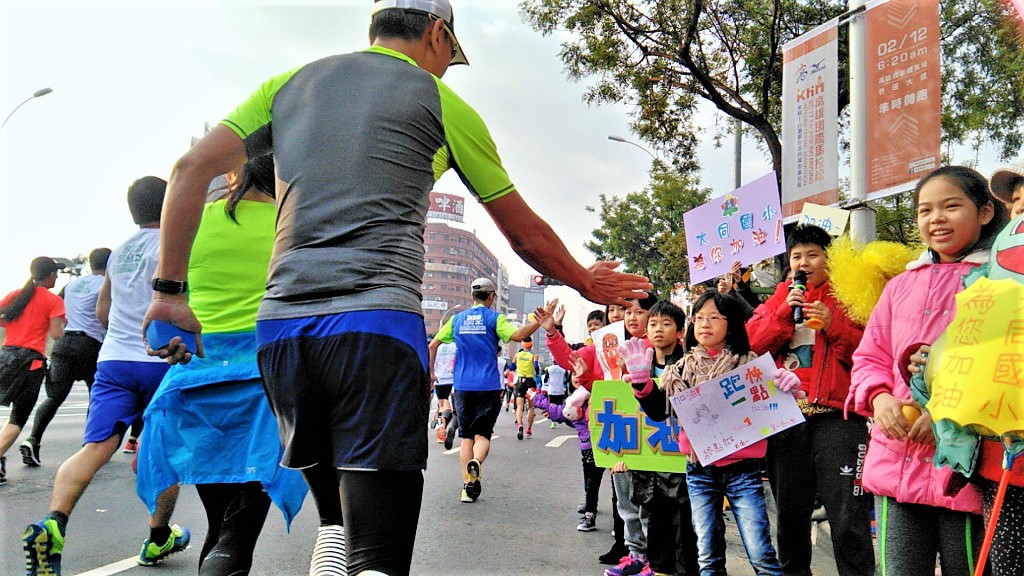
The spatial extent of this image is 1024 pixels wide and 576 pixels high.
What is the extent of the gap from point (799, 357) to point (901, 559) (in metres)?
1.76

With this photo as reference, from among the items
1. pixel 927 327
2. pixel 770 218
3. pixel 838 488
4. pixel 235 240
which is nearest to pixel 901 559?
pixel 927 327

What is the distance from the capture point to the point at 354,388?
1.76 meters

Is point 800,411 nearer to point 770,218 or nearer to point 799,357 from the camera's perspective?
point 799,357

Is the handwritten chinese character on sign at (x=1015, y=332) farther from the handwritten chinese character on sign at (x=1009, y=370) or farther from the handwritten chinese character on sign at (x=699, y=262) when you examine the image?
the handwritten chinese character on sign at (x=699, y=262)

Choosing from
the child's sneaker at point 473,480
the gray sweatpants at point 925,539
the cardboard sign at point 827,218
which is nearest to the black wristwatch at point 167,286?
the gray sweatpants at point 925,539

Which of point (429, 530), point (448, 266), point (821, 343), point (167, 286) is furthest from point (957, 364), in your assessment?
point (448, 266)

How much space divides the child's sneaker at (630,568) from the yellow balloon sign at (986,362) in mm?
2787

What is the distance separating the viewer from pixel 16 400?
694 centimetres

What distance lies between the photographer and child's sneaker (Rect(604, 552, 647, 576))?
449 cm

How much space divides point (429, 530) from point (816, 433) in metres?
2.90

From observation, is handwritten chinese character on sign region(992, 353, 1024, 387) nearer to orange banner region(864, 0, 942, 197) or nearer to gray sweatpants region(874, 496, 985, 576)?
gray sweatpants region(874, 496, 985, 576)

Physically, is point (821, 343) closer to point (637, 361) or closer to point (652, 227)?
point (637, 361)

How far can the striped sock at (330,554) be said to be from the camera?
183cm

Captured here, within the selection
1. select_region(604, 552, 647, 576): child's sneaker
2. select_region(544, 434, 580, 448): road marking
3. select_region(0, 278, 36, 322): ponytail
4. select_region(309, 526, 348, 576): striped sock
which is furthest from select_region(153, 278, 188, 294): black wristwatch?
select_region(544, 434, 580, 448): road marking
